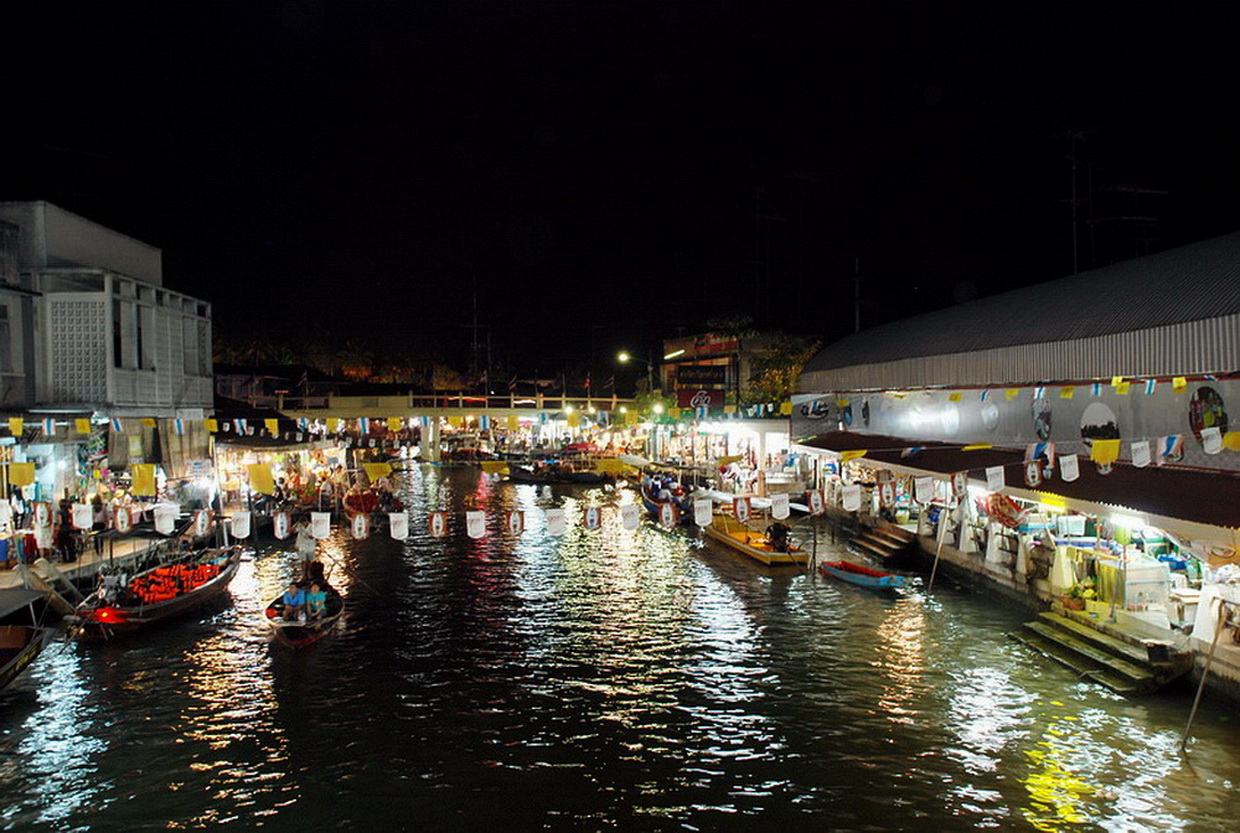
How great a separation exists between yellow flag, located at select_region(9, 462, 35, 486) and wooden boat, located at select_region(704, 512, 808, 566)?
2188 centimetres

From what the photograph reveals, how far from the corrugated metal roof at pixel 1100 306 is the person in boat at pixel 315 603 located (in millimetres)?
20372

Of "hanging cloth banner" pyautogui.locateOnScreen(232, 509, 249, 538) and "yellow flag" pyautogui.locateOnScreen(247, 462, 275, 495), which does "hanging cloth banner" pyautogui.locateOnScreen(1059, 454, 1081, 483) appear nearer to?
"hanging cloth banner" pyautogui.locateOnScreen(232, 509, 249, 538)

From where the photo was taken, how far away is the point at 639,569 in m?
29.1

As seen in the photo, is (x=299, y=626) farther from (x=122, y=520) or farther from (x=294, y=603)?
(x=122, y=520)

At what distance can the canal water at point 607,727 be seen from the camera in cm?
1213

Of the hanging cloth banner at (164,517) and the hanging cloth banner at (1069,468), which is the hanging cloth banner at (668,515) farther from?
the hanging cloth banner at (164,517)

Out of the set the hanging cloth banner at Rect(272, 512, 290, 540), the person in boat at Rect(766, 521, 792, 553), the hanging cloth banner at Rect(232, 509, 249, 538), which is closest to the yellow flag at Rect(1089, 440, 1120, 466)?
the person in boat at Rect(766, 521, 792, 553)

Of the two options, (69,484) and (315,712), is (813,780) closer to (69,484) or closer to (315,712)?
(315,712)

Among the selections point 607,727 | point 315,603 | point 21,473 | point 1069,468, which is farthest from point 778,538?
point 21,473

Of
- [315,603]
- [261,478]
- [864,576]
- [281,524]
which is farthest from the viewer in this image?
[261,478]

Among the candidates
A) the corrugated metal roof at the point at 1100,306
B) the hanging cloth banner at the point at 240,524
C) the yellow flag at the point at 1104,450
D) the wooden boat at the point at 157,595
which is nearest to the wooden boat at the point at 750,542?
the corrugated metal roof at the point at 1100,306

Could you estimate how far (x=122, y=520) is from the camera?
2598 cm

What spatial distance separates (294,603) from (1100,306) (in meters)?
21.7

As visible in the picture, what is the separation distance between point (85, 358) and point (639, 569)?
1828 centimetres
